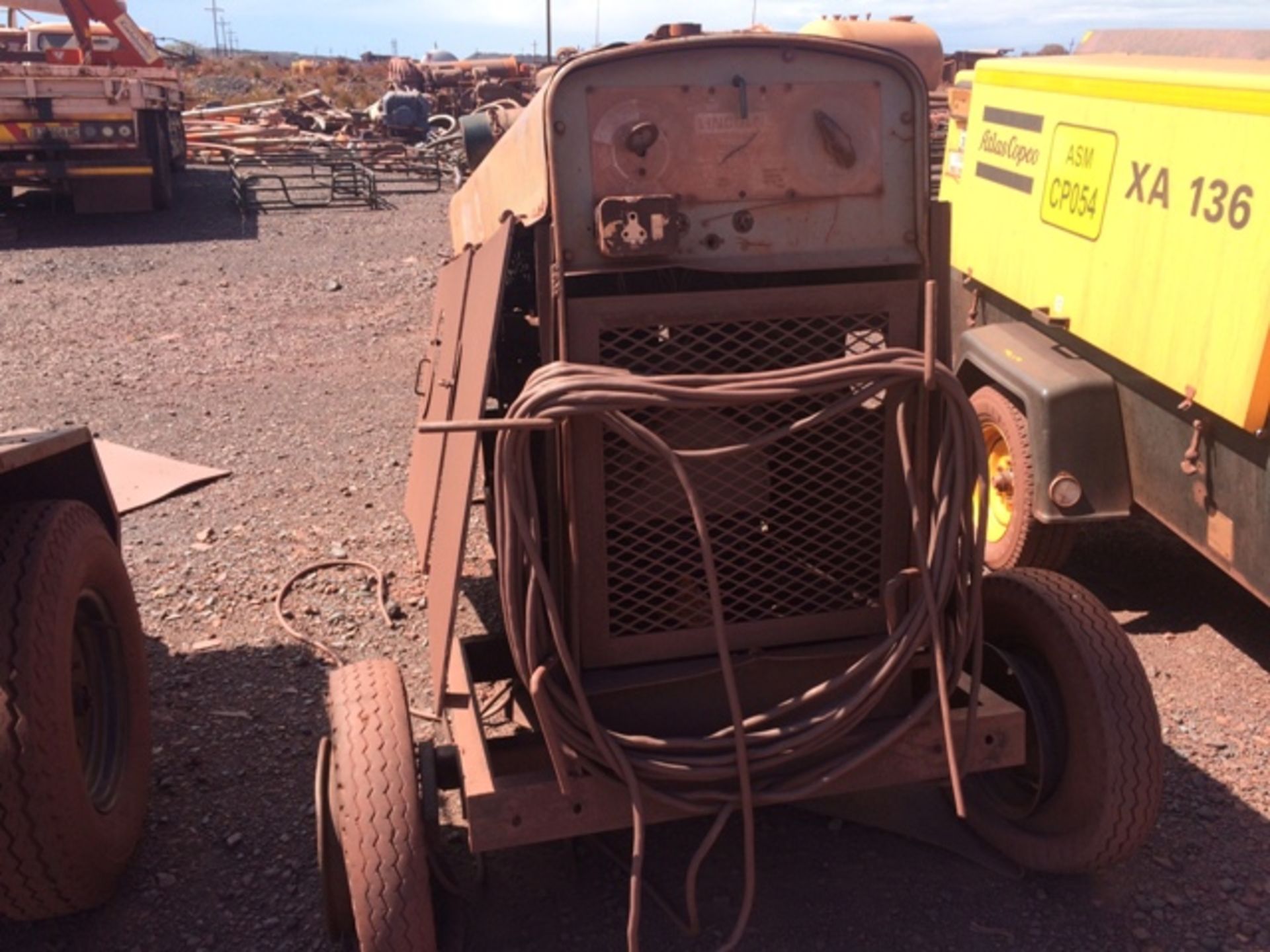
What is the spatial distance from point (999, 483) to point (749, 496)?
2.55m

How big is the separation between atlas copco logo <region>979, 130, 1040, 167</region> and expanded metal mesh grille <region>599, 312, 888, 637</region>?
100 inches

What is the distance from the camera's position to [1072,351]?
4609 mm

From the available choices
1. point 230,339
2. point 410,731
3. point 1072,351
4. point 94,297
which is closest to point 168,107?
point 94,297

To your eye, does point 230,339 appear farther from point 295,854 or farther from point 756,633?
point 756,633

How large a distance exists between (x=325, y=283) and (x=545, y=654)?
8816mm

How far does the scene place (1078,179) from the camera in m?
4.51

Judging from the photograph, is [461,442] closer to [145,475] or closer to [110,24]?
[145,475]

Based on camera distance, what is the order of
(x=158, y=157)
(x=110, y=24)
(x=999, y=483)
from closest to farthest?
(x=999, y=483) < (x=158, y=157) < (x=110, y=24)

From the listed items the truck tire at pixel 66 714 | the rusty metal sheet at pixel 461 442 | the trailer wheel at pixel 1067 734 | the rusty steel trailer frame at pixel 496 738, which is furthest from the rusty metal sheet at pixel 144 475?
the trailer wheel at pixel 1067 734

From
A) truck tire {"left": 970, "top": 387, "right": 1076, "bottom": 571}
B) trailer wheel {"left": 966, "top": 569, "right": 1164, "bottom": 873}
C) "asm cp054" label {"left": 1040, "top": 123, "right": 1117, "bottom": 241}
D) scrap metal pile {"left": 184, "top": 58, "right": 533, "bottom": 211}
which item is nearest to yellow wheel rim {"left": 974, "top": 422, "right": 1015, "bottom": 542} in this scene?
truck tire {"left": 970, "top": 387, "right": 1076, "bottom": 571}

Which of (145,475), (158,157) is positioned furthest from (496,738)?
(158,157)

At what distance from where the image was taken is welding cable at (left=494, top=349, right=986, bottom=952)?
7.86 ft

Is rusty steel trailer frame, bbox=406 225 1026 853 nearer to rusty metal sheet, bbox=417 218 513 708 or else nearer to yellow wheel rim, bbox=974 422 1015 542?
rusty metal sheet, bbox=417 218 513 708

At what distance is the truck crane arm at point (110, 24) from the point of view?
15688mm
